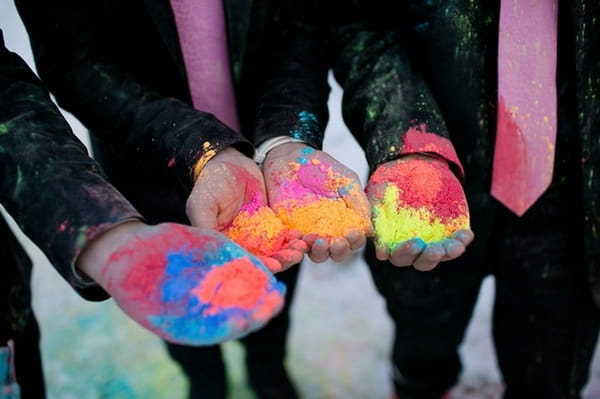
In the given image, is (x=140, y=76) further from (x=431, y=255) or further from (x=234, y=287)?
(x=431, y=255)

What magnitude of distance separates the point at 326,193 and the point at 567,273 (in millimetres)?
558

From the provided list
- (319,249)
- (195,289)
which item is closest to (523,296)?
(319,249)

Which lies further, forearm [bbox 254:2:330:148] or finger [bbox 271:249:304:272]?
forearm [bbox 254:2:330:148]

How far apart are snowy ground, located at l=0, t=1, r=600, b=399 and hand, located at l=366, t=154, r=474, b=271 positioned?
895 mm

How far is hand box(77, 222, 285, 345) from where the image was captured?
2.12 ft

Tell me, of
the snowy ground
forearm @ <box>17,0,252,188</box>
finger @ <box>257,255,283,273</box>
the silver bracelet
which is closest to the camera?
finger @ <box>257,255,283,273</box>

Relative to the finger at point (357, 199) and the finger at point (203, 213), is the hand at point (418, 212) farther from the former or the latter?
the finger at point (203, 213)

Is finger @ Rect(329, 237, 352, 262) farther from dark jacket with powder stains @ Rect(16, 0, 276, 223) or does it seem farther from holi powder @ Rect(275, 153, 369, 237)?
dark jacket with powder stains @ Rect(16, 0, 276, 223)

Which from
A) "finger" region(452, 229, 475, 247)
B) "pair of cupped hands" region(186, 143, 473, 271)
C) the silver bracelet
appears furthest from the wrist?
"finger" region(452, 229, 475, 247)

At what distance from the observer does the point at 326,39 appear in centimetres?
108

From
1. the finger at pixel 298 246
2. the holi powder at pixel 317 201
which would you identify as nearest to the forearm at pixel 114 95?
the holi powder at pixel 317 201

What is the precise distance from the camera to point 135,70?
0.99 m

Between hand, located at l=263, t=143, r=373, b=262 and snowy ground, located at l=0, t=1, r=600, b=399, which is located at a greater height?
hand, located at l=263, t=143, r=373, b=262

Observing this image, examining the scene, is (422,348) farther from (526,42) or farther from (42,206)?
(42,206)
